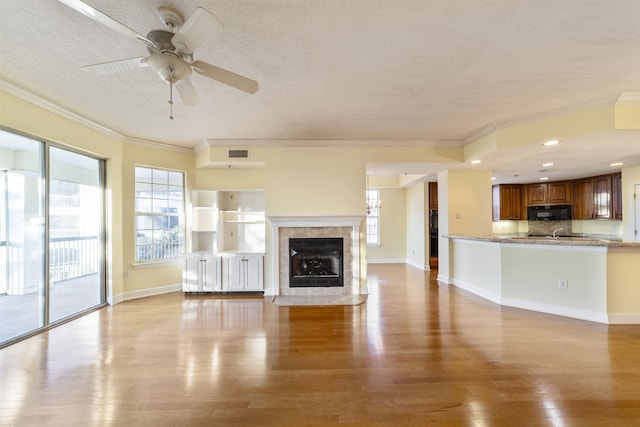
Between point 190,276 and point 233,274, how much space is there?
0.76 metres

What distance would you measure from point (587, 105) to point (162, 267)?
679cm

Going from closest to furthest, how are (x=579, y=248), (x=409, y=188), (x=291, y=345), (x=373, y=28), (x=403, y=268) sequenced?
(x=373, y=28) → (x=291, y=345) → (x=579, y=248) → (x=403, y=268) → (x=409, y=188)

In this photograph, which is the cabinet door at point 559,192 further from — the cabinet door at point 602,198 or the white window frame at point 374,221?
the white window frame at point 374,221

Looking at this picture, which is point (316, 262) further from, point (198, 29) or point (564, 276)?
point (198, 29)

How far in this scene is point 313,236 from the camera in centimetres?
492

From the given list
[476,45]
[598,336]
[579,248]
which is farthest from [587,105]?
[598,336]

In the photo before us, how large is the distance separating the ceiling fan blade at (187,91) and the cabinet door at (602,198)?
8457mm

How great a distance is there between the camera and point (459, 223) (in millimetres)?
5516

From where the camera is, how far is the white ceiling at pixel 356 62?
1.92 meters

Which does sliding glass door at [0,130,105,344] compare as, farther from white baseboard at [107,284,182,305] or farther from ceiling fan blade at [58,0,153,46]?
ceiling fan blade at [58,0,153,46]

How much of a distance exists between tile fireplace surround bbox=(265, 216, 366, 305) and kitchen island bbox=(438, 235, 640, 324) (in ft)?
6.91

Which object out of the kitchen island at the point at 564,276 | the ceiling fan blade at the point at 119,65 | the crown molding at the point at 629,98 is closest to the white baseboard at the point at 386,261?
the kitchen island at the point at 564,276

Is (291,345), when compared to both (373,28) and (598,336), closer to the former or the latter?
(373,28)

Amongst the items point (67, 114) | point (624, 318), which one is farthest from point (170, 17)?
point (624, 318)
